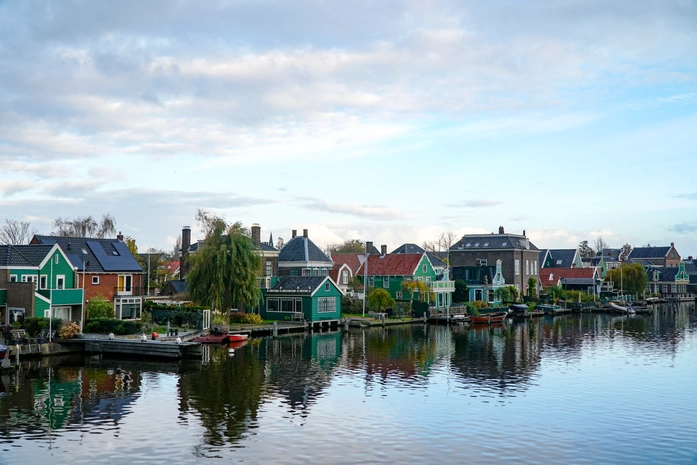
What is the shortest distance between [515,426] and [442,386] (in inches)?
371

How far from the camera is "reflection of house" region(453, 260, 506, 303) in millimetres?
102312

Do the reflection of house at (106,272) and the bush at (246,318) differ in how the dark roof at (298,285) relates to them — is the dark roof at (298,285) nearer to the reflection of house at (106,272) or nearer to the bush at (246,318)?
the bush at (246,318)

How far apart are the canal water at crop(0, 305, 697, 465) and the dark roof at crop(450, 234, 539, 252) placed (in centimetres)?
5217

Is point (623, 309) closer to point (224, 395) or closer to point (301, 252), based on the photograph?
point (301, 252)

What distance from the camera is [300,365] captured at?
1845 inches

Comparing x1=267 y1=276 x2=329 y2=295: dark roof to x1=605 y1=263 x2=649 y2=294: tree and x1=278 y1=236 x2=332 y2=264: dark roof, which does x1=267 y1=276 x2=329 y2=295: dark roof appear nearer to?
x1=278 y1=236 x2=332 y2=264: dark roof

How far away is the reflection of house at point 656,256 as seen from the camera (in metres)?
167

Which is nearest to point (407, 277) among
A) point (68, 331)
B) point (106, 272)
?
point (106, 272)

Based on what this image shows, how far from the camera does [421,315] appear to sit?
84625 millimetres

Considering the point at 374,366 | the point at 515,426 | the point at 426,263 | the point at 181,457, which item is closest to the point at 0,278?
the point at 374,366

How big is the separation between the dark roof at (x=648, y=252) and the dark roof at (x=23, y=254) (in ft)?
490

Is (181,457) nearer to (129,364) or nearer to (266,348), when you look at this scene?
(129,364)

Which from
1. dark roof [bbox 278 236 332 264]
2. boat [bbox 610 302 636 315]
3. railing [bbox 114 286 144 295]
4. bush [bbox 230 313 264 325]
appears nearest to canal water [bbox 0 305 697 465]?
bush [bbox 230 313 264 325]

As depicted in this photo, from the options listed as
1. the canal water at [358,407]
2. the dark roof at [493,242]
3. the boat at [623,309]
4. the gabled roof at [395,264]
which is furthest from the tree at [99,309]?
the boat at [623,309]
